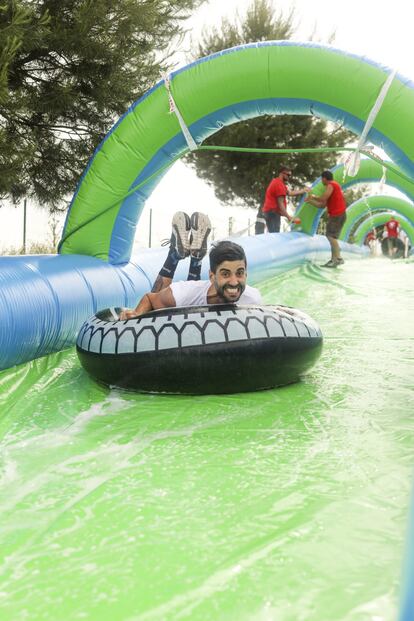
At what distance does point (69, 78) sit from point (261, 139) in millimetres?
10705

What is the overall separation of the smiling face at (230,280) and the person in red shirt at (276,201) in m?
6.05

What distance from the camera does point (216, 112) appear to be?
3.89 m

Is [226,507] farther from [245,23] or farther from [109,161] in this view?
[245,23]

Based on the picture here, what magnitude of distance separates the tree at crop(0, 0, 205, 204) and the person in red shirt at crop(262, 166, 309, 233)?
2594mm

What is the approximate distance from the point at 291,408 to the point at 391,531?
3.37 ft

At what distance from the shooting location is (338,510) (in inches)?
60.9

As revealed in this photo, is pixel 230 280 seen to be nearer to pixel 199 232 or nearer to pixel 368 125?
pixel 199 232

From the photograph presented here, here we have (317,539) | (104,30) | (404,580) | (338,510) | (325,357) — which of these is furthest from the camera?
(104,30)

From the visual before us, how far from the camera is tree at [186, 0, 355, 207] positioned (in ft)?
54.2

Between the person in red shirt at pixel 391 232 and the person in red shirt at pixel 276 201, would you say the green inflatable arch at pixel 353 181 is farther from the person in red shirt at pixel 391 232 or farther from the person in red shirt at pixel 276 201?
the person in red shirt at pixel 391 232

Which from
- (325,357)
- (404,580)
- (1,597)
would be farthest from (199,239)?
(404,580)

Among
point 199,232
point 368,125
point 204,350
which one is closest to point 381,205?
point 368,125

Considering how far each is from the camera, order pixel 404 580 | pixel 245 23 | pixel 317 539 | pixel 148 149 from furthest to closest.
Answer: pixel 245 23, pixel 148 149, pixel 317 539, pixel 404 580

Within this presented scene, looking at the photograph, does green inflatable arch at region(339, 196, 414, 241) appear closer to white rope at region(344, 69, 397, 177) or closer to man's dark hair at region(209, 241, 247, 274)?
white rope at region(344, 69, 397, 177)
